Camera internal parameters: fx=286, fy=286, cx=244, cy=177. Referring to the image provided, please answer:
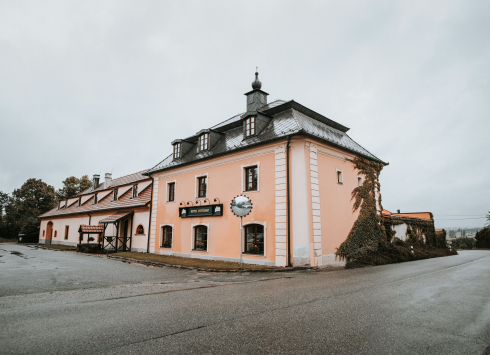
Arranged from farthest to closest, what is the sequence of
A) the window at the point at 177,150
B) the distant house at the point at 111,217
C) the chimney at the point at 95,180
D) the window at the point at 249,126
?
the chimney at the point at 95,180 < the distant house at the point at 111,217 < the window at the point at 177,150 < the window at the point at 249,126

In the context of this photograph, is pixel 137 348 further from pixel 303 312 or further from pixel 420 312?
pixel 420 312

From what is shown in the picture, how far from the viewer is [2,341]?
3.68 meters

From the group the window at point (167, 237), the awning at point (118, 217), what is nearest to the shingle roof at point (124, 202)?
the awning at point (118, 217)

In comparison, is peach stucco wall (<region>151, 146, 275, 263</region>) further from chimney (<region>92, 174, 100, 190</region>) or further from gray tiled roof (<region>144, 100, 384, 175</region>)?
chimney (<region>92, 174, 100, 190</region>)

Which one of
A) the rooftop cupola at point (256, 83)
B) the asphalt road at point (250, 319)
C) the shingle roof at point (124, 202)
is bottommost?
the asphalt road at point (250, 319)

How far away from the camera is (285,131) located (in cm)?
1380

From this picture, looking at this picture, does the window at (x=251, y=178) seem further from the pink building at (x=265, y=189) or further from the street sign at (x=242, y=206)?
the street sign at (x=242, y=206)

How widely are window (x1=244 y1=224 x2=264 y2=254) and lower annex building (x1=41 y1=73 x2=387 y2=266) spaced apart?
0.05 metres

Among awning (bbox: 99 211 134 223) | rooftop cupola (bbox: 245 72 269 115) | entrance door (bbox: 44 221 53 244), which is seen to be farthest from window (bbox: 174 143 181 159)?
entrance door (bbox: 44 221 53 244)

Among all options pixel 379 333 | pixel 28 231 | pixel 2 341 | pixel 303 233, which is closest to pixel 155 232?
pixel 303 233

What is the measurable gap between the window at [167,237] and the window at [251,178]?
24.5ft

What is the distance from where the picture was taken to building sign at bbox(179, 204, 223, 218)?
15930 millimetres

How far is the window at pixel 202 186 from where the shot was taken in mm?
17625

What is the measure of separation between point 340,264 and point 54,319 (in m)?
11.9
